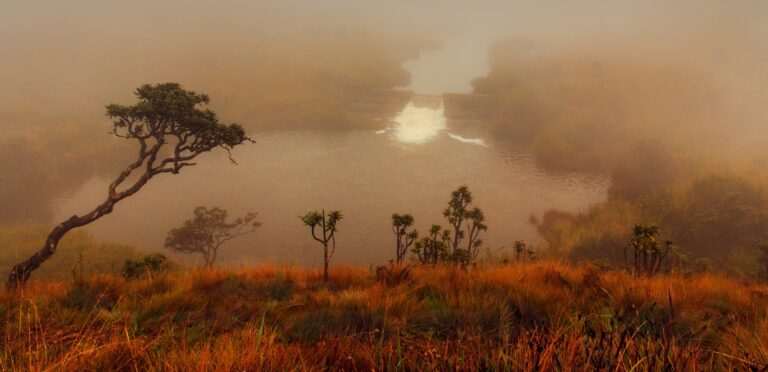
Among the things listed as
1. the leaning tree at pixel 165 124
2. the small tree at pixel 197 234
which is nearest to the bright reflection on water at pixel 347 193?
the small tree at pixel 197 234

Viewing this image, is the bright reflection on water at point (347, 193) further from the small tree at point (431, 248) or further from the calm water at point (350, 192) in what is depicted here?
the small tree at point (431, 248)

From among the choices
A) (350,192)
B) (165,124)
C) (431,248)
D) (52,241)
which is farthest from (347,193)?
(52,241)

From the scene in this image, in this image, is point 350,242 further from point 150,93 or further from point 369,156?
point 369,156

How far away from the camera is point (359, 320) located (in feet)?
14.2

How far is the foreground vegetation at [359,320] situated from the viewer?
2.52 metres

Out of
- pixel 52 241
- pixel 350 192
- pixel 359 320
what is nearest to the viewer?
pixel 359 320

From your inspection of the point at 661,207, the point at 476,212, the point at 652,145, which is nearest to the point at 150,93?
the point at 476,212

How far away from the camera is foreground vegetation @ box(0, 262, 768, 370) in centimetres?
252

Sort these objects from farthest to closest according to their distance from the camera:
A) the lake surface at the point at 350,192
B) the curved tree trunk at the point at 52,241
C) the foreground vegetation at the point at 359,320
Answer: the lake surface at the point at 350,192 < the curved tree trunk at the point at 52,241 < the foreground vegetation at the point at 359,320

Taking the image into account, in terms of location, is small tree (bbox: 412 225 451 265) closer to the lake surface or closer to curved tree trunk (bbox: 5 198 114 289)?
curved tree trunk (bbox: 5 198 114 289)

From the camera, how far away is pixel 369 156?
4813 inches

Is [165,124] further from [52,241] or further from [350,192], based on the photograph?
[350,192]

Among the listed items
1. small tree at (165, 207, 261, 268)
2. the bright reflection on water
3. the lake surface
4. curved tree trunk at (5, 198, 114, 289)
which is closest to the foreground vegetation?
curved tree trunk at (5, 198, 114, 289)

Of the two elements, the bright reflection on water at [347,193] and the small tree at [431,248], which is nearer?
the small tree at [431,248]
